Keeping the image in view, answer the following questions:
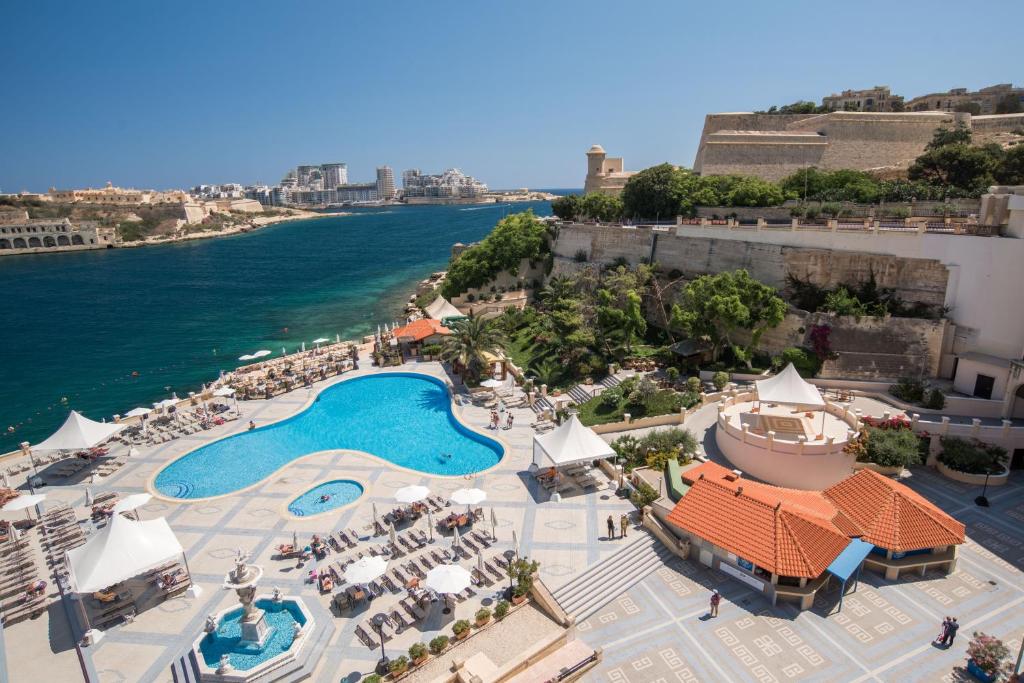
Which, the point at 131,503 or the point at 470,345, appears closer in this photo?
the point at 131,503

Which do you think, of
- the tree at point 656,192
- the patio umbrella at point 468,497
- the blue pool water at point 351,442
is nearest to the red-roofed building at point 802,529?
the patio umbrella at point 468,497

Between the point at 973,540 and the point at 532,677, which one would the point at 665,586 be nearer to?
the point at 532,677

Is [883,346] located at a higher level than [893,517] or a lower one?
higher

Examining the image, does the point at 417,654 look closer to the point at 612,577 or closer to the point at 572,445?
the point at 612,577

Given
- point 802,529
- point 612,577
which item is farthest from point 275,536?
point 802,529

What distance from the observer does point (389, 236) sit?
137250mm

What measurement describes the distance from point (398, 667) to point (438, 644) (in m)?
1.04

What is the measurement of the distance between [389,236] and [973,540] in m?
133

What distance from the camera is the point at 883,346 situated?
26.5m

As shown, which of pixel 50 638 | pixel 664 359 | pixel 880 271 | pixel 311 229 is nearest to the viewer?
pixel 50 638

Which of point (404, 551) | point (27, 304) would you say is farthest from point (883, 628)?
point (27, 304)

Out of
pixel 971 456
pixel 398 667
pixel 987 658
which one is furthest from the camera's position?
pixel 971 456

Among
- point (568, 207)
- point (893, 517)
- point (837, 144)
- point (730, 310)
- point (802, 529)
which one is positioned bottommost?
point (893, 517)

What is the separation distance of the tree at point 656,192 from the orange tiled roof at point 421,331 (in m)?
21.2
